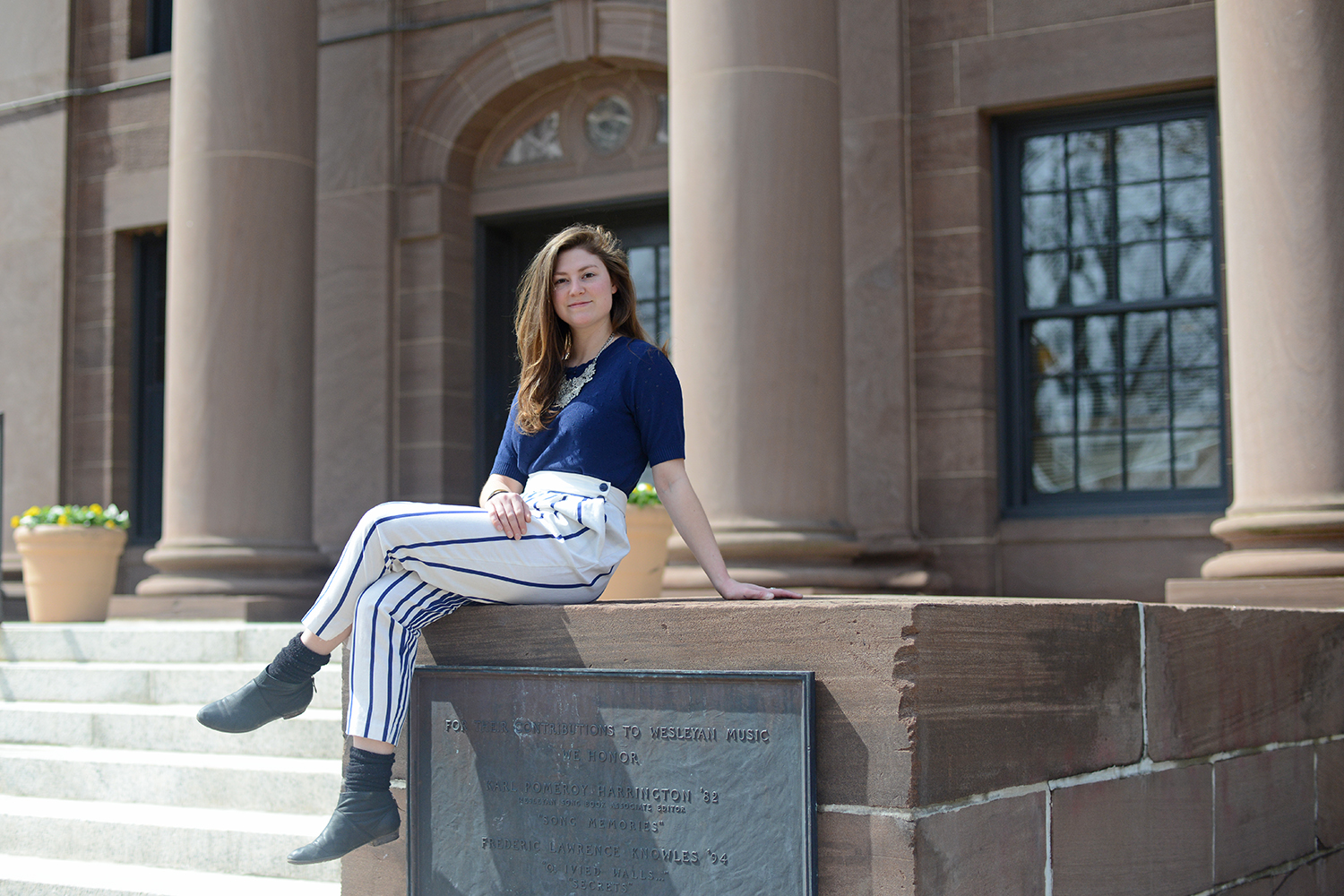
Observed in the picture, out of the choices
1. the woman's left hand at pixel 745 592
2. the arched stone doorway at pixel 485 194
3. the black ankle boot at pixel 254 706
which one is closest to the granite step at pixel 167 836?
the black ankle boot at pixel 254 706

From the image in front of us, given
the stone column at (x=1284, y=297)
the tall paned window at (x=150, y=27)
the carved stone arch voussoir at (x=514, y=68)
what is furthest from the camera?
the tall paned window at (x=150, y=27)

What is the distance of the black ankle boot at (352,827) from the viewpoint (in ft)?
12.8

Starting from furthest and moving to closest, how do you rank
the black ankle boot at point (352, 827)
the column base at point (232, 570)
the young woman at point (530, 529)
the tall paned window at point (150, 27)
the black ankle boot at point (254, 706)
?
the tall paned window at point (150, 27) → the column base at point (232, 570) → the black ankle boot at point (254, 706) → the young woman at point (530, 529) → the black ankle boot at point (352, 827)

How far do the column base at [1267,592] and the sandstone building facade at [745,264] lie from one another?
65 millimetres

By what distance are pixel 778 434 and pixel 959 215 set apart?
127 inches

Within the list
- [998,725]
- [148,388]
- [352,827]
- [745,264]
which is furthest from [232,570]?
[998,725]

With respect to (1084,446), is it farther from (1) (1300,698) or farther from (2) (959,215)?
(1) (1300,698)

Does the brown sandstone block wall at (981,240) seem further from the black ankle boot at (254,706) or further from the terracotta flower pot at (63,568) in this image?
the black ankle boot at (254,706)

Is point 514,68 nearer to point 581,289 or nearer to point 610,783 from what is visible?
point 581,289

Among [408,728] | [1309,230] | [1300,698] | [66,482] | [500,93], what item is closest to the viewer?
[408,728]

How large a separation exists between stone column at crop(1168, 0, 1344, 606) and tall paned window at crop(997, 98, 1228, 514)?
2444 millimetres

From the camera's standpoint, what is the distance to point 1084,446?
414 inches

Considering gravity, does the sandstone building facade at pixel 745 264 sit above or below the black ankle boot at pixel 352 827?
above

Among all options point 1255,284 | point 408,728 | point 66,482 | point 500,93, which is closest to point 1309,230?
point 1255,284
